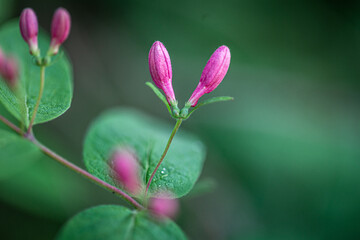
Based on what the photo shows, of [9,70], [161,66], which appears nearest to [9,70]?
[9,70]

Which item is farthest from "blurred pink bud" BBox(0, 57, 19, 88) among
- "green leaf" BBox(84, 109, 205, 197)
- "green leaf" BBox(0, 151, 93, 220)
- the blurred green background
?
the blurred green background

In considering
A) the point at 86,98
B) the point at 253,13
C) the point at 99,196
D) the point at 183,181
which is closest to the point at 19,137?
the point at 183,181

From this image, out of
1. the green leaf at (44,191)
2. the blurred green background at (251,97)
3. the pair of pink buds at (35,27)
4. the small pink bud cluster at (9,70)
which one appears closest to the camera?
the small pink bud cluster at (9,70)

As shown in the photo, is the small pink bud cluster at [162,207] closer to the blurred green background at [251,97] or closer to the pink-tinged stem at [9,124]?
the pink-tinged stem at [9,124]

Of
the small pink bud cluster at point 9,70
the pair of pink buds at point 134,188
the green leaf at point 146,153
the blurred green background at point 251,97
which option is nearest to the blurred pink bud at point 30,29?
the small pink bud cluster at point 9,70

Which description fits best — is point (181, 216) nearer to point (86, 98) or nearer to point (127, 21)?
point (86, 98)

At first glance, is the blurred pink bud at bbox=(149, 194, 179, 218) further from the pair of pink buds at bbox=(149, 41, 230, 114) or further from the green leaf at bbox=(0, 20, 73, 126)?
the green leaf at bbox=(0, 20, 73, 126)

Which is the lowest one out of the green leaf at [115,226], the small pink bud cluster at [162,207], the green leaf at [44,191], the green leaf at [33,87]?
the green leaf at [44,191]

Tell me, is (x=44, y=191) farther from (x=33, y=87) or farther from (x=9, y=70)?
(x=9, y=70)
